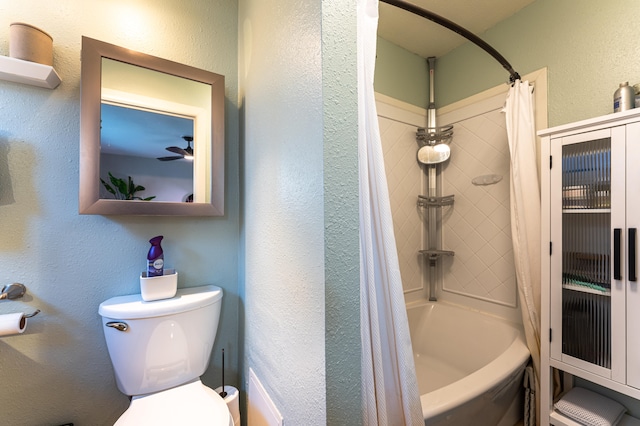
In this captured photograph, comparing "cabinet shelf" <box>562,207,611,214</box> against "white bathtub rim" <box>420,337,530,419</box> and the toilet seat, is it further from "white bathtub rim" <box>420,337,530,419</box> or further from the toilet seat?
the toilet seat

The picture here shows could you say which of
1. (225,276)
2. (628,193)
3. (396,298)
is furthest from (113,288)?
(628,193)

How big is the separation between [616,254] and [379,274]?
3.31 ft

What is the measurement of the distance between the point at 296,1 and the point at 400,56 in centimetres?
160

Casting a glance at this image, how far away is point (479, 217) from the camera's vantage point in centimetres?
185

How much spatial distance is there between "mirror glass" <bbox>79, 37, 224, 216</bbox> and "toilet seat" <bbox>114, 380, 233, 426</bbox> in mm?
688

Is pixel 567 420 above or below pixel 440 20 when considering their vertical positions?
below

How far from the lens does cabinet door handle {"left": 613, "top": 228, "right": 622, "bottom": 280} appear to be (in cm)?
100

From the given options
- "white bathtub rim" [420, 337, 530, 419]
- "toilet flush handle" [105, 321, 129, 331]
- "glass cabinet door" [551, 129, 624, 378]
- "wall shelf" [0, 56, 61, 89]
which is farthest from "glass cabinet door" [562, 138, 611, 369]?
"wall shelf" [0, 56, 61, 89]

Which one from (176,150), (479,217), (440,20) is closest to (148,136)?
(176,150)

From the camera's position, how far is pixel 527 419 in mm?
1307

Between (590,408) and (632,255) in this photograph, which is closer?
(632,255)

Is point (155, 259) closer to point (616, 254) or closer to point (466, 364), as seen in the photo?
point (616, 254)

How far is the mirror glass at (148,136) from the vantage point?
0.93 metres

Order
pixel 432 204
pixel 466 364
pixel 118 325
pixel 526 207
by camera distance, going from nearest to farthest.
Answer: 1. pixel 118 325
2. pixel 526 207
3. pixel 466 364
4. pixel 432 204
